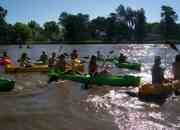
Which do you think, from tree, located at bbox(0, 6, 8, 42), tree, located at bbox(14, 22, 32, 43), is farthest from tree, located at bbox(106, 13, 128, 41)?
tree, located at bbox(0, 6, 8, 42)

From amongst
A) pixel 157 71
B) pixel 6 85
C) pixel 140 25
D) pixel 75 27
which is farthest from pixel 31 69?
pixel 140 25

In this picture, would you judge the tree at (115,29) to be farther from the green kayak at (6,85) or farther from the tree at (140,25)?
the green kayak at (6,85)

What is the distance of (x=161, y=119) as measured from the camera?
11.2 meters

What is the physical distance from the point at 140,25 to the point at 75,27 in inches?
950

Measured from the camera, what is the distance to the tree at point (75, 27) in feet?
342

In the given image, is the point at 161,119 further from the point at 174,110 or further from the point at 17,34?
the point at 17,34

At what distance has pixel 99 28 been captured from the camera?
116 metres

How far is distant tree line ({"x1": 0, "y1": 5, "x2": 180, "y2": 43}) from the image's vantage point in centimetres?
10406

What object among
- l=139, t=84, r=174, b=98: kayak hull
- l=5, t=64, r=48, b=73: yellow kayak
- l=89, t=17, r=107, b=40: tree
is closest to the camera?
l=139, t=84, r=174, b=98: kayak hull

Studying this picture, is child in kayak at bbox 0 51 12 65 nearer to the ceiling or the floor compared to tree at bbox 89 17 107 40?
nearer to the floor

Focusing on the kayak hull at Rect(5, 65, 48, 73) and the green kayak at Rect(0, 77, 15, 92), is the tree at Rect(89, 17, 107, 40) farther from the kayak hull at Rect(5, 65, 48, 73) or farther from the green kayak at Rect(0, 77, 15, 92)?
the green kayak at Rect(0, 77, 15, 92)

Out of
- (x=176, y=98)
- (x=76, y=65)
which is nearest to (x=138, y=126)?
(x=176, y=98)

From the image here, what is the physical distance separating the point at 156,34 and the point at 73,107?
116 metres

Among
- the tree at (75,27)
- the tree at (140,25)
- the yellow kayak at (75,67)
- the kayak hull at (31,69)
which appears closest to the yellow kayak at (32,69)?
the kayak hull at (31,69)
